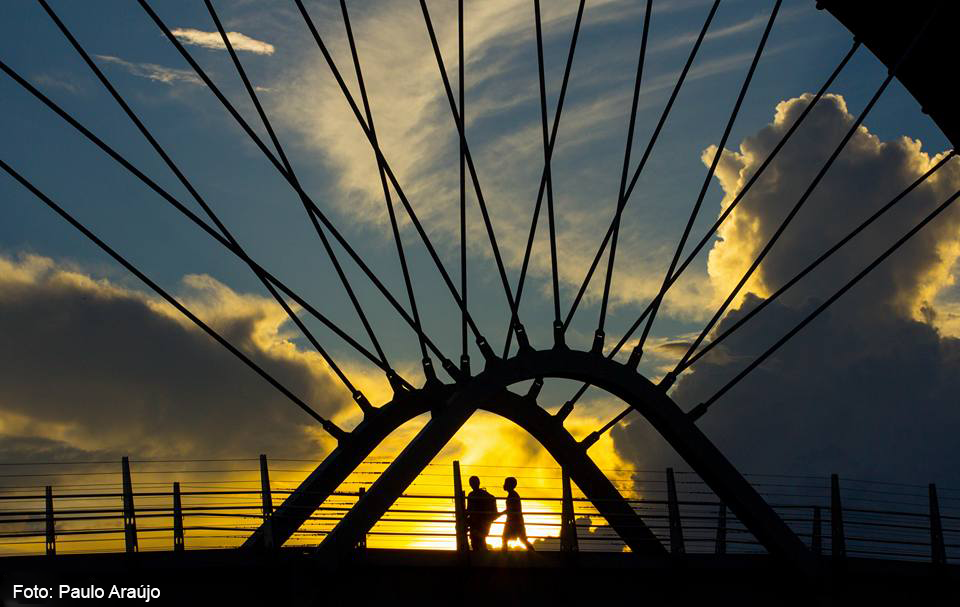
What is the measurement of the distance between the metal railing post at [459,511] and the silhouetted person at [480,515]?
524 mm

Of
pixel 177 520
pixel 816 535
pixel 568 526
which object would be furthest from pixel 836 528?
pixel 177 520

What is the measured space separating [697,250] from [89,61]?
13184 millimetres

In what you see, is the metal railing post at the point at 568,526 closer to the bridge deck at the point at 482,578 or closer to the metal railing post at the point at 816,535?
the bridge deck at the point at 482,578

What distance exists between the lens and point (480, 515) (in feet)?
68.9

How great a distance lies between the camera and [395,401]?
2712 centimetres

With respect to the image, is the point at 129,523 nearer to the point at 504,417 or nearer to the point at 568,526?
the point at 568,526

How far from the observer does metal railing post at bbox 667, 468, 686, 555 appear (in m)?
21.0

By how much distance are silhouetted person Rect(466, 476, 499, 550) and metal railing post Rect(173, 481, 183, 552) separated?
4752 mm

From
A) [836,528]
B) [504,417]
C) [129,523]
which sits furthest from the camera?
[504,417]

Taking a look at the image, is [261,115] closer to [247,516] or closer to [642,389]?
[247,516]

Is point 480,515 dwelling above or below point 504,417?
below

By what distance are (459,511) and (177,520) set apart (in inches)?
182

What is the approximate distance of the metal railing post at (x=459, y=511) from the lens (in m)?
19.5

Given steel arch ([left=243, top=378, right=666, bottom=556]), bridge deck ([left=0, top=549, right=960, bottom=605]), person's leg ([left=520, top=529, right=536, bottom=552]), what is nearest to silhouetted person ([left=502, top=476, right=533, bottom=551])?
person's leg ([left=520, top=529, right=536, bottom=552])
